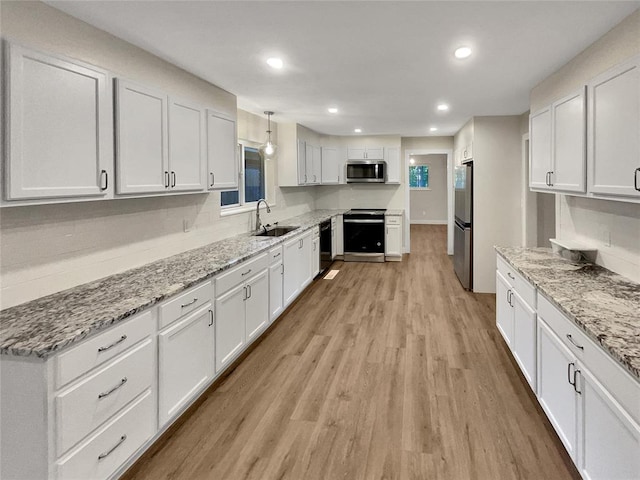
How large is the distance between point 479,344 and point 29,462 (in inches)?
137

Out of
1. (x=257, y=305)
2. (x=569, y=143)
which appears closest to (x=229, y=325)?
(x=257, y=305)

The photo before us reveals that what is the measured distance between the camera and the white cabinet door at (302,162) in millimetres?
6620

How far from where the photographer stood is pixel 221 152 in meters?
3.86

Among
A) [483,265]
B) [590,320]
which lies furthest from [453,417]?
[483,265]

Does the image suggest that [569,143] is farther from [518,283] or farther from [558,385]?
[558,385]

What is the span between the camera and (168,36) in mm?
2697

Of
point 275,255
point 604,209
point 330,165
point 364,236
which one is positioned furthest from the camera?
point 330,165

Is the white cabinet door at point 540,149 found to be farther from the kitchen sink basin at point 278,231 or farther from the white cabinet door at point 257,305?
the kitchen sink basin at point 278,231

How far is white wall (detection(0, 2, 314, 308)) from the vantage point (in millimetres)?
2117

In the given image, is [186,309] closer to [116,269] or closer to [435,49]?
[116,269]

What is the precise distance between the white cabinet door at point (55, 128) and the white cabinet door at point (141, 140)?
4.1 inches

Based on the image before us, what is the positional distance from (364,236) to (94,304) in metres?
6.21

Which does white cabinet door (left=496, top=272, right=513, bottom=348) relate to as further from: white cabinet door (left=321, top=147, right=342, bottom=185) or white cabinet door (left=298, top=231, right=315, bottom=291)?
white cabinet door (left=321, top=147, right=342, bottom=185)

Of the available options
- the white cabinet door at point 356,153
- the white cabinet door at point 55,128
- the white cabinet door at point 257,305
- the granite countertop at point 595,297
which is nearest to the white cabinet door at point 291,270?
the white cabinet door at point 257,305
